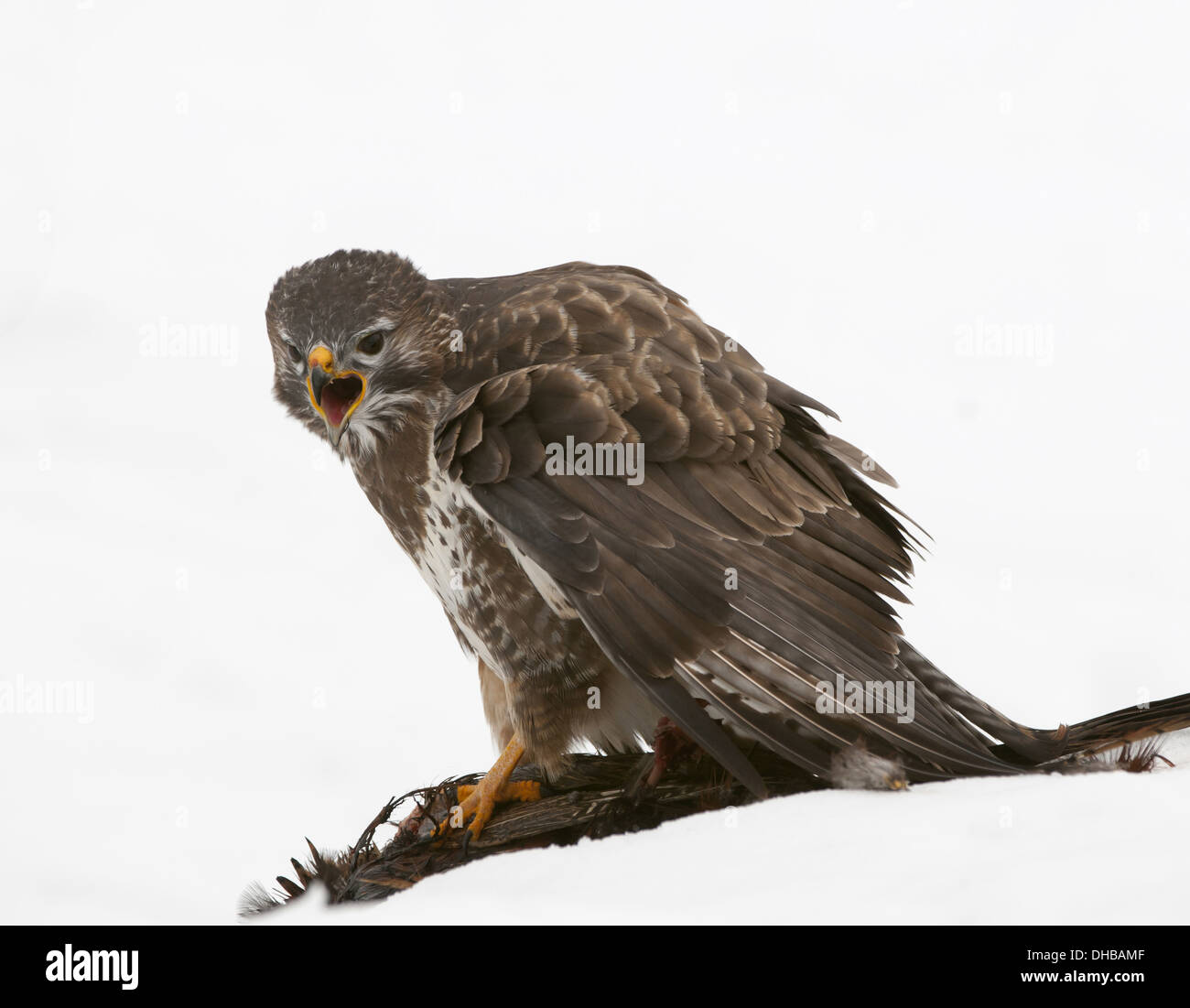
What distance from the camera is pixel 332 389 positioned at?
4418mm

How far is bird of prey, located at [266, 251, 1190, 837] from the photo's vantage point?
3.59 m

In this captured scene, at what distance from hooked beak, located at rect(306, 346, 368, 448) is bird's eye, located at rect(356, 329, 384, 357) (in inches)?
3.4

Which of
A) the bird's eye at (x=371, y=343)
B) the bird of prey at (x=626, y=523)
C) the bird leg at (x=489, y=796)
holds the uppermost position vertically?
the bird's eye at (x=371, y=343)

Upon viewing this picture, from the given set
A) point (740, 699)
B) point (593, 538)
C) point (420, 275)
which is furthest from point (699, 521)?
point (420, 275)

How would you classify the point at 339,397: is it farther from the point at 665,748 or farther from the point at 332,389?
the point at 665,748

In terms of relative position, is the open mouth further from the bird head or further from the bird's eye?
the bird's eye

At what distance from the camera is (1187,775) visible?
146 inches

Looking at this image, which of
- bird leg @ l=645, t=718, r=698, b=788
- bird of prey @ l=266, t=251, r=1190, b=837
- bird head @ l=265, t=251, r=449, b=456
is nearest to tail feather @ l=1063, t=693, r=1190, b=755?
bird of prey @ l=266, t=251, r=1190, b=837

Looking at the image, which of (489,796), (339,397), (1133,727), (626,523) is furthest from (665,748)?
(339,397)

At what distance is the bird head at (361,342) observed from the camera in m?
4.26

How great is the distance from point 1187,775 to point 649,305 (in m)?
2.36

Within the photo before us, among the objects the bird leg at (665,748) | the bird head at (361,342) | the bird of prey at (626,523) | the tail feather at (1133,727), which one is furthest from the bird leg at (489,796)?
the tail feather at (1133,727)

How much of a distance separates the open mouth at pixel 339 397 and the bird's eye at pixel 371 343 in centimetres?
11

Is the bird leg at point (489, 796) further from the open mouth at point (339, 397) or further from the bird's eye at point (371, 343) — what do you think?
the bird's eye at point (371, 343)
